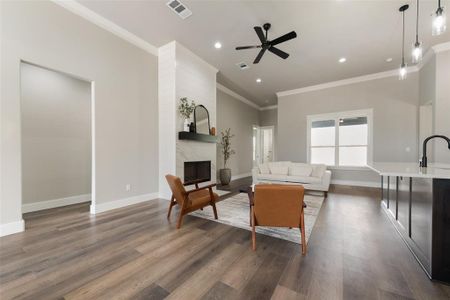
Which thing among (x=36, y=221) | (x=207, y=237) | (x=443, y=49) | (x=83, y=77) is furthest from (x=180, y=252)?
(x=443, y=49)

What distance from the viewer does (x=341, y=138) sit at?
6266 mm

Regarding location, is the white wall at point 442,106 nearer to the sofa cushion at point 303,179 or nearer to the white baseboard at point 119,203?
the sofa cushion at point 303,179

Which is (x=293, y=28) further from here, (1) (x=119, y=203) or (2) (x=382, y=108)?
(1) (x=119, y=203)

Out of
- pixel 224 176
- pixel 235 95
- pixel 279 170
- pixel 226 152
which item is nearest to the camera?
pixel 279 170

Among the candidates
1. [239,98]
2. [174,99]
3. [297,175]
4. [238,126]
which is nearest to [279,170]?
[297,175]

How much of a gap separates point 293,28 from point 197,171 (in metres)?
3.92

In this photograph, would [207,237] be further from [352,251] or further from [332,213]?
[332,213]

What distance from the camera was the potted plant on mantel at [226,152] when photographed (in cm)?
608

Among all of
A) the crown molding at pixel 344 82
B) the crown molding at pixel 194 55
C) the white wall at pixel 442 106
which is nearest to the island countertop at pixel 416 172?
the white wall at pixel 442 106

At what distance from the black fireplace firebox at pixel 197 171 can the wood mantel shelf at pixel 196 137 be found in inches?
24.2

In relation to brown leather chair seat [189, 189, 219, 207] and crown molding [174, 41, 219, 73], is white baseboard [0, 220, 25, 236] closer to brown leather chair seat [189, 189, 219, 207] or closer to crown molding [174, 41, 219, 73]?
brown leather chair seat [189, 189, 219, 207]

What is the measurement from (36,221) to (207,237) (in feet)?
9.31

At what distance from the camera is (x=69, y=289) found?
4.83 feet

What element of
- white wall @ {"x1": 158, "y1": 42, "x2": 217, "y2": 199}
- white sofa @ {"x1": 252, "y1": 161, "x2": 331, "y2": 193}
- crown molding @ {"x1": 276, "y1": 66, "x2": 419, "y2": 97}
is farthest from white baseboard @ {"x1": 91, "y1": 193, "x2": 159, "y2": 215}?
crown molding @ {"x1": 276, "y1": 66, "x2": 419, "y2": 97}
